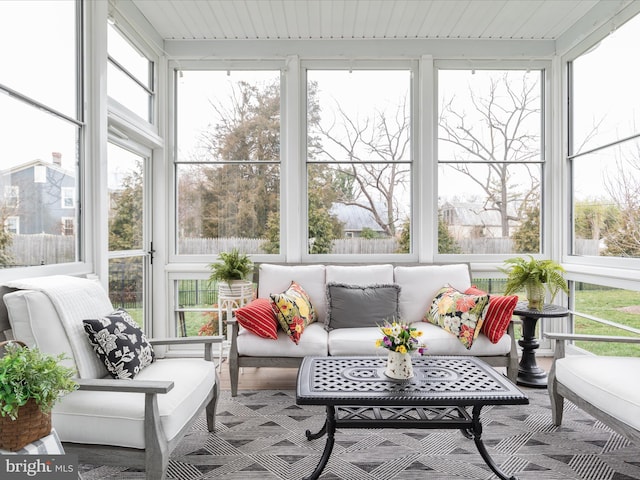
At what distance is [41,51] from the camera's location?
2443mm

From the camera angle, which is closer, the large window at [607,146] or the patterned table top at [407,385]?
the patterned table top at [407,385]

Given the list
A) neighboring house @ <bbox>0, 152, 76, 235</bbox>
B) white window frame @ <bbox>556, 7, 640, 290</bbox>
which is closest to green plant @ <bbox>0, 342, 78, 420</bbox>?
A: neighboring house @ <bbox>0, 152, 76, 235</bbox>

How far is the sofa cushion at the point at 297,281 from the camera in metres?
3.69

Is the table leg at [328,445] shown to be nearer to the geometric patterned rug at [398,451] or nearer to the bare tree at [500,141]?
the geometric patterned rug at [398,451]

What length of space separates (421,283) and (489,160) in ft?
5.03

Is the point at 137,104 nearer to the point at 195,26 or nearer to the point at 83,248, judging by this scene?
the point at 195,26

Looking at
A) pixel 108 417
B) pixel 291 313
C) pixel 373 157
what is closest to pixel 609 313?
pixel 373 157

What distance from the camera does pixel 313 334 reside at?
3234 millimetres

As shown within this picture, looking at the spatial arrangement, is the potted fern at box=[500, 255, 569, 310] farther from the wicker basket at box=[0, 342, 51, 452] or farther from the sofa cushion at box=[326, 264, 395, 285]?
the wicker basket at box=[0, 342, 51, 452]

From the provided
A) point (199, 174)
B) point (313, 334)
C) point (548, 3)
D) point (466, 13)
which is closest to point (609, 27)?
point (548, 3)

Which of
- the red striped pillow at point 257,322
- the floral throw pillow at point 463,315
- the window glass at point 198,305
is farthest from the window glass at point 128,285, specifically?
the floral throw pillow at point 463,315

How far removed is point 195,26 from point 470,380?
3.73 metres

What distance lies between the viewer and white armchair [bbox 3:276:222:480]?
1.73 meters

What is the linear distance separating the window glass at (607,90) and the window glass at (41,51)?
4068 millimetres
